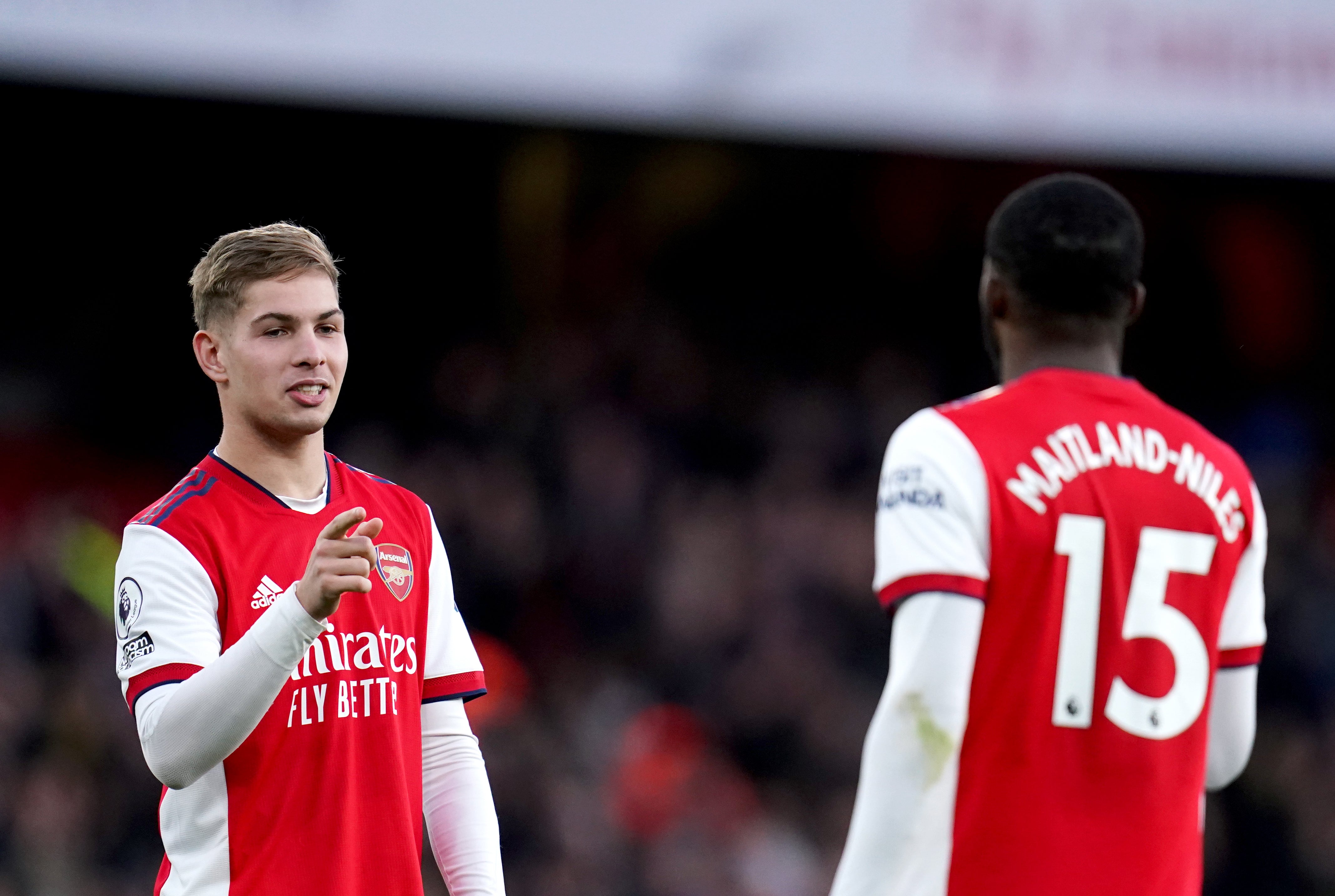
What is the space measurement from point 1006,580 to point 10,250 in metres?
10.5

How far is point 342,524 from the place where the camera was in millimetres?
2592

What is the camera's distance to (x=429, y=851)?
885 cm

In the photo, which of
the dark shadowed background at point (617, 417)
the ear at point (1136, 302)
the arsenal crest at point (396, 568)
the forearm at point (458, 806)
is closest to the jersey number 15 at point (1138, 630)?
the ear at point (1136, 302)

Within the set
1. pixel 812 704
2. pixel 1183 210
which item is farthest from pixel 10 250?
pixel 1183 210

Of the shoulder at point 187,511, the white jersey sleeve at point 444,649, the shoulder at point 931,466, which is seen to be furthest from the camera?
the white jersey sleeve at point 444,649

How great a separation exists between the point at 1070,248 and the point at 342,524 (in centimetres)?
129

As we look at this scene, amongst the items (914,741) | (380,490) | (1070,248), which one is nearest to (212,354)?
(380,490)

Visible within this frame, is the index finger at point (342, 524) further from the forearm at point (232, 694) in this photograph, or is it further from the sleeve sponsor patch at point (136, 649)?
the sleeve sponsor patch at point (136, 649)

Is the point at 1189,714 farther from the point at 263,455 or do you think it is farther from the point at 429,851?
the point at 429,851

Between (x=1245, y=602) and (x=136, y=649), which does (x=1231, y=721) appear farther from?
(x=136, y=649)

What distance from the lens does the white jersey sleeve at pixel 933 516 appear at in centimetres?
262

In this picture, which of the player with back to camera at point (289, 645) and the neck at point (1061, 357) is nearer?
the player with back to camera at point (289, 645)

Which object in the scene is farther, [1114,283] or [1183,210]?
[1183,210]

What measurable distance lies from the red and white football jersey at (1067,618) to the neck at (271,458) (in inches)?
40.8
